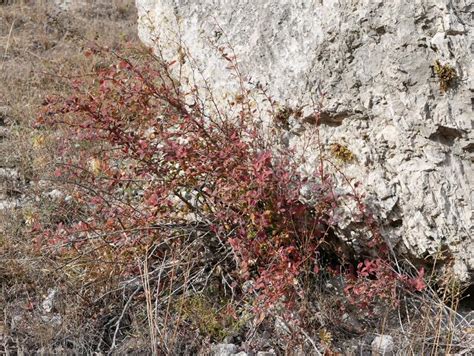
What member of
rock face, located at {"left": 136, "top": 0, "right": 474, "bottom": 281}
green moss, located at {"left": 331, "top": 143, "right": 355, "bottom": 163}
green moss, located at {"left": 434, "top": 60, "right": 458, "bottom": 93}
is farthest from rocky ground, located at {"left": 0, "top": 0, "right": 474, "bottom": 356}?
green moss, located at {"left": 434, "top": 60, "right": 458, "bottom": 93}

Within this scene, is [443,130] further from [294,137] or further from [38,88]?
[38,88]

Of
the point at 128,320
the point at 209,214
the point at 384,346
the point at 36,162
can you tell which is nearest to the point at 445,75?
the point at 384,346

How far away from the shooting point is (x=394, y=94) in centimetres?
321

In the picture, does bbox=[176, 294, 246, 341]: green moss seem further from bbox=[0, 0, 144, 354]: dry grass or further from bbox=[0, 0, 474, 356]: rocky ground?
bbox=[0, 0, 144, 354]: dry grass

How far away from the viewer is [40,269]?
12.2ft

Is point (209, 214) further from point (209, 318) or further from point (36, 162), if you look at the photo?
point (36, 162)

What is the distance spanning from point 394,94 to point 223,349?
5.07 feet

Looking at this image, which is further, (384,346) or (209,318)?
(209,318)

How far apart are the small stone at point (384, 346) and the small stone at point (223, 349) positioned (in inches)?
27.5

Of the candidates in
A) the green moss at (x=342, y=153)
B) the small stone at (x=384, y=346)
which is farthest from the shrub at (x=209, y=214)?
the small stone at (x=384, y=346)

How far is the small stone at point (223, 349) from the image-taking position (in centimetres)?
324

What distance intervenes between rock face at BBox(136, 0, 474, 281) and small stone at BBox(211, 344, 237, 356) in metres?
0.99

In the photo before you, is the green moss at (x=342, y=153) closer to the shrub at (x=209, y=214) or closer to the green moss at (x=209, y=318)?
the shrub at (x=209, y=214)

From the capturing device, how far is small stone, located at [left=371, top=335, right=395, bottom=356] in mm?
3111
